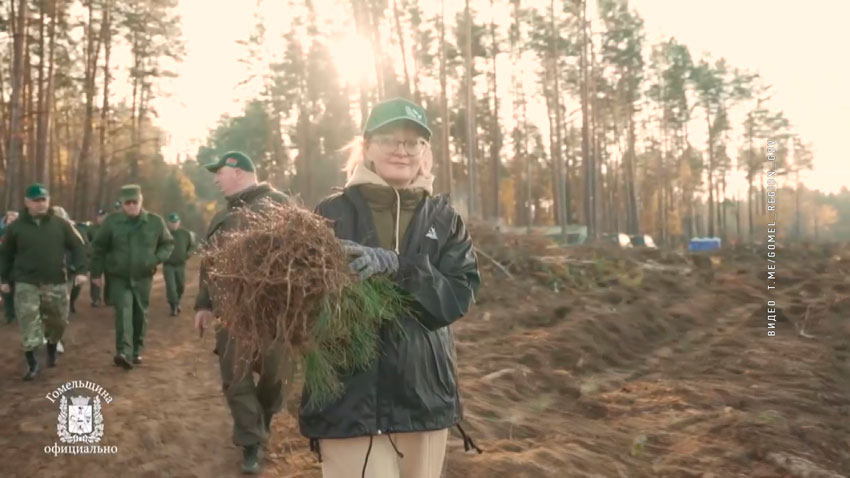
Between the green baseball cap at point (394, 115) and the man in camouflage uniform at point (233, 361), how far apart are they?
221 cm

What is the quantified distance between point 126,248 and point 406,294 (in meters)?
6.78

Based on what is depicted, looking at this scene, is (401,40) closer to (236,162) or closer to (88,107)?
(88,107)

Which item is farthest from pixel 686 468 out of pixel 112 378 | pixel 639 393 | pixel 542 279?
pixel 542 279

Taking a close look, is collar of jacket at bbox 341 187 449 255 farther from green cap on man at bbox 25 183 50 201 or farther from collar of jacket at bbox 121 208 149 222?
green cap on man at bbox 25 183 50 201

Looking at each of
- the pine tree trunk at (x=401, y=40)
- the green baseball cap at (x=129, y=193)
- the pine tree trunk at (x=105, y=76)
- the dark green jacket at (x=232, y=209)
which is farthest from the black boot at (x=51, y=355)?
the pine tree trunk at (x=105, y=76)

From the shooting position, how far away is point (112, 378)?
324 inches

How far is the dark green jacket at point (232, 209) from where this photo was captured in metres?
5.07

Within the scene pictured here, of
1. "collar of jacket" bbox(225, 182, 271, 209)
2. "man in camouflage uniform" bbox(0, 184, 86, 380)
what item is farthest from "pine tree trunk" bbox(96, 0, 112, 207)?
"collar of jacket" bbox(225, 182, 271, 209)

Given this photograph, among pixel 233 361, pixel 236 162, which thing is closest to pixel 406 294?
pixel 233 361

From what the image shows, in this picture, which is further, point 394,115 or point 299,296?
point 394,115

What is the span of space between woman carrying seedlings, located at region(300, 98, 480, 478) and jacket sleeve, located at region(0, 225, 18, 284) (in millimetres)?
7002

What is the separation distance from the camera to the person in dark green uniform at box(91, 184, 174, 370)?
333 inches

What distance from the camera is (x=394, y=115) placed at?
2.85 meters

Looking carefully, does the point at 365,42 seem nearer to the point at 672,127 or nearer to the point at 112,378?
the point at 112,378
